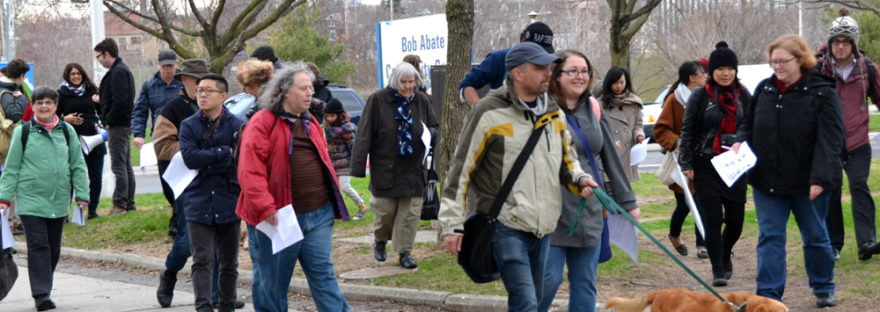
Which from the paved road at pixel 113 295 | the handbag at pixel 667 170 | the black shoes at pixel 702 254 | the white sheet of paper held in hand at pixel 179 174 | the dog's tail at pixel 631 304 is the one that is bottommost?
the paved road at pixel 113 295

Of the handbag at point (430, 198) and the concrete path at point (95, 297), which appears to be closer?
the concrete path at point (95, 297)

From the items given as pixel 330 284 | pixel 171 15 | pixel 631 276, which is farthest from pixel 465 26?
pixel 171 15

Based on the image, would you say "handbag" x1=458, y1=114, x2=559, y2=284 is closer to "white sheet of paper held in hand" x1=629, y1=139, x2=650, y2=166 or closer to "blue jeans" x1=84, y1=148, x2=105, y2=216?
"white sheet of paper held in hand" x1=629, y1=139, x2=650, y2=166

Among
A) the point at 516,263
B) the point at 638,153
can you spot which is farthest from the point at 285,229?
the point at 638,153

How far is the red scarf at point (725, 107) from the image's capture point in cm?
810

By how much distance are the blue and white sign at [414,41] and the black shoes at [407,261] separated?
9.05 meters

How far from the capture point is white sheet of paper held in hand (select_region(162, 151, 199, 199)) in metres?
7.13

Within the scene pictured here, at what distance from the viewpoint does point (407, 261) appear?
909 centimetres

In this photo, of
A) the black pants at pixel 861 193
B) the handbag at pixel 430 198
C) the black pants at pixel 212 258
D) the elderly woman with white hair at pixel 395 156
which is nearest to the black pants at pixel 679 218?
the black pants at pixel 861 193

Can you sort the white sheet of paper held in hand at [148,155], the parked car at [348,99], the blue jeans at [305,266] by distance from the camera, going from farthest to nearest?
the parked car at [348,99], the white sheet of paper held in hand at [148,155], the blue jeans at [305,266]

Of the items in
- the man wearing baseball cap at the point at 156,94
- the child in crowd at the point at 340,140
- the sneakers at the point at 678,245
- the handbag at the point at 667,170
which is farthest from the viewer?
the child in crowd at the point at 340,140

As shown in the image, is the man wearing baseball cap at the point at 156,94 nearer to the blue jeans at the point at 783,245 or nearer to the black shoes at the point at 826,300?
the blue jeans at the point at 783,245

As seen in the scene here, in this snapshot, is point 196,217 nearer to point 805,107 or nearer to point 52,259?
point 52,259

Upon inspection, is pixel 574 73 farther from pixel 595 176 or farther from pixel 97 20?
pixel 97 20
